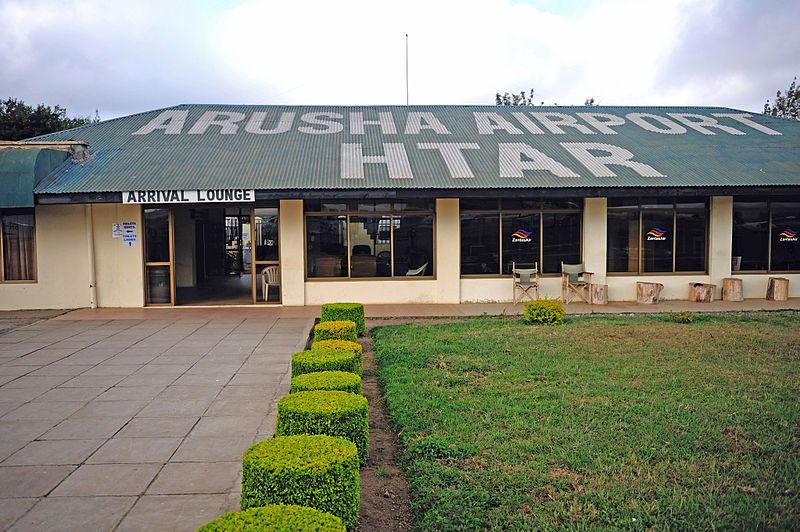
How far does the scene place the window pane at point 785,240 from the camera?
51.5 feet

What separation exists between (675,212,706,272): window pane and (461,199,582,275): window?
7.96 ft

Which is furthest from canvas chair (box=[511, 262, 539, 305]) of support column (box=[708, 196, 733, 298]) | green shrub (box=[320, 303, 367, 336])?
green shrub (box=[320, 303, 367, 336])

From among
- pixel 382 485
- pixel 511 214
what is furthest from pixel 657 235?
pixel 382 485

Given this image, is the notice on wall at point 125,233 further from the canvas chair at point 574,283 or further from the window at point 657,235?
the window at point 657,235

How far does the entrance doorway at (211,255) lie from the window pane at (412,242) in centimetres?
281

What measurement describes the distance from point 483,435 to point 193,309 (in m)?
10.4

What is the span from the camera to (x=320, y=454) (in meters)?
3.97

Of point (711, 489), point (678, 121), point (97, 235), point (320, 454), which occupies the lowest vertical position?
point (711, 489)

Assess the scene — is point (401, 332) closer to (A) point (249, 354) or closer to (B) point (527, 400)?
(A) point (249, 354)

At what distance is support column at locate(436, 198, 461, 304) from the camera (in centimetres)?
1487

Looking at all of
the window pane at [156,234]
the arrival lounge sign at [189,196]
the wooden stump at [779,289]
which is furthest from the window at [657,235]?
the window pane at [156,234]

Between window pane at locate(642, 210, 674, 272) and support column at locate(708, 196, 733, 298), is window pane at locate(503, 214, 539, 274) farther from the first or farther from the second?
support column at locate(708, 196, 733, 298)

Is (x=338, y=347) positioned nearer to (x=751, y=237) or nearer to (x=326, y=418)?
(x=326, y=418)

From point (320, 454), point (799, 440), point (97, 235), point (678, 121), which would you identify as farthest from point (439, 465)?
point (678, 121)
